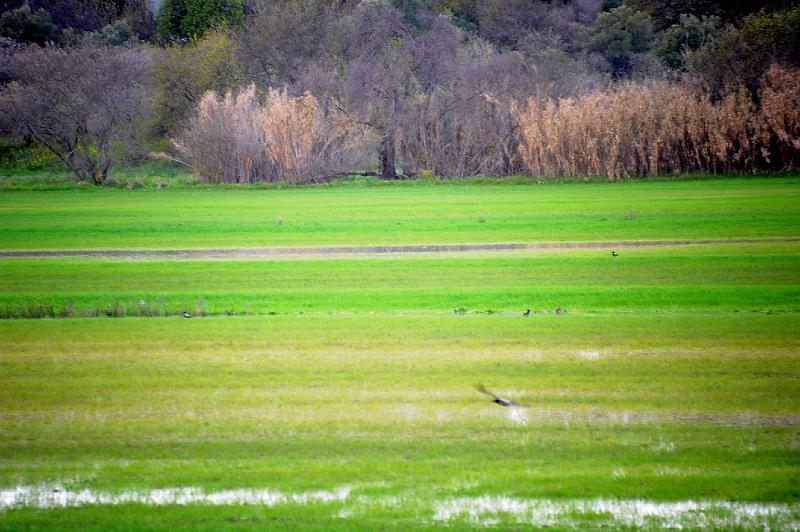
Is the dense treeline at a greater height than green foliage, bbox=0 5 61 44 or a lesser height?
lesser

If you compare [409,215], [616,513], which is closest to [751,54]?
[409,215]

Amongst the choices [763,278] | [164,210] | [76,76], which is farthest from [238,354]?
[76,76]

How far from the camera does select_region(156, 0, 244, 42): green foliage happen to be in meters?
59.5

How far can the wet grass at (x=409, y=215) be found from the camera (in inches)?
714

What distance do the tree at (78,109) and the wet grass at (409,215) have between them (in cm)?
512

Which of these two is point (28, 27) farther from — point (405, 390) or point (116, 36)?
point (405, 390)

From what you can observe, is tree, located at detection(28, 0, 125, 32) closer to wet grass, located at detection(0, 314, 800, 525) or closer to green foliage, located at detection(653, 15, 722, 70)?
green foliage, located at detection(653, 15, 722, 70)

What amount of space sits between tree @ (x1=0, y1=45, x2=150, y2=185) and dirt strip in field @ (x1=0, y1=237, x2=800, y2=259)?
59.9ft

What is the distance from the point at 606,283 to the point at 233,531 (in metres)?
8.67

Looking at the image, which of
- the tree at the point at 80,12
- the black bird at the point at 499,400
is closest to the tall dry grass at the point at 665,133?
the black bird at the point at 499,400

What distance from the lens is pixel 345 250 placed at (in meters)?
16.5

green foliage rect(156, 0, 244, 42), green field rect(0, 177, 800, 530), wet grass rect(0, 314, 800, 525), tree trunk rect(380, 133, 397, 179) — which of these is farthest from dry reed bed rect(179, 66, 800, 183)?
green foliage rect(156, 0, 244, 42)

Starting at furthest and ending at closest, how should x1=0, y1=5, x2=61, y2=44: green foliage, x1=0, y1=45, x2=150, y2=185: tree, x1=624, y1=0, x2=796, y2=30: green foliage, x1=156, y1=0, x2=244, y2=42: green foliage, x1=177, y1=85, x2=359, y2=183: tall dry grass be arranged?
x1=156, y1=0, x2=244, y2=42: green foliage → x1=624, y1=0, x2=796, y2=30: green foliage → x1=0, y1=5, x2=61, y2=44: green foliage → x1=0, y1=45, x2=150, y2=185: tree → x1=177, y1=85, x2=359, y2=183: tall dry grass

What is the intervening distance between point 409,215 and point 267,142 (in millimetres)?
11672
